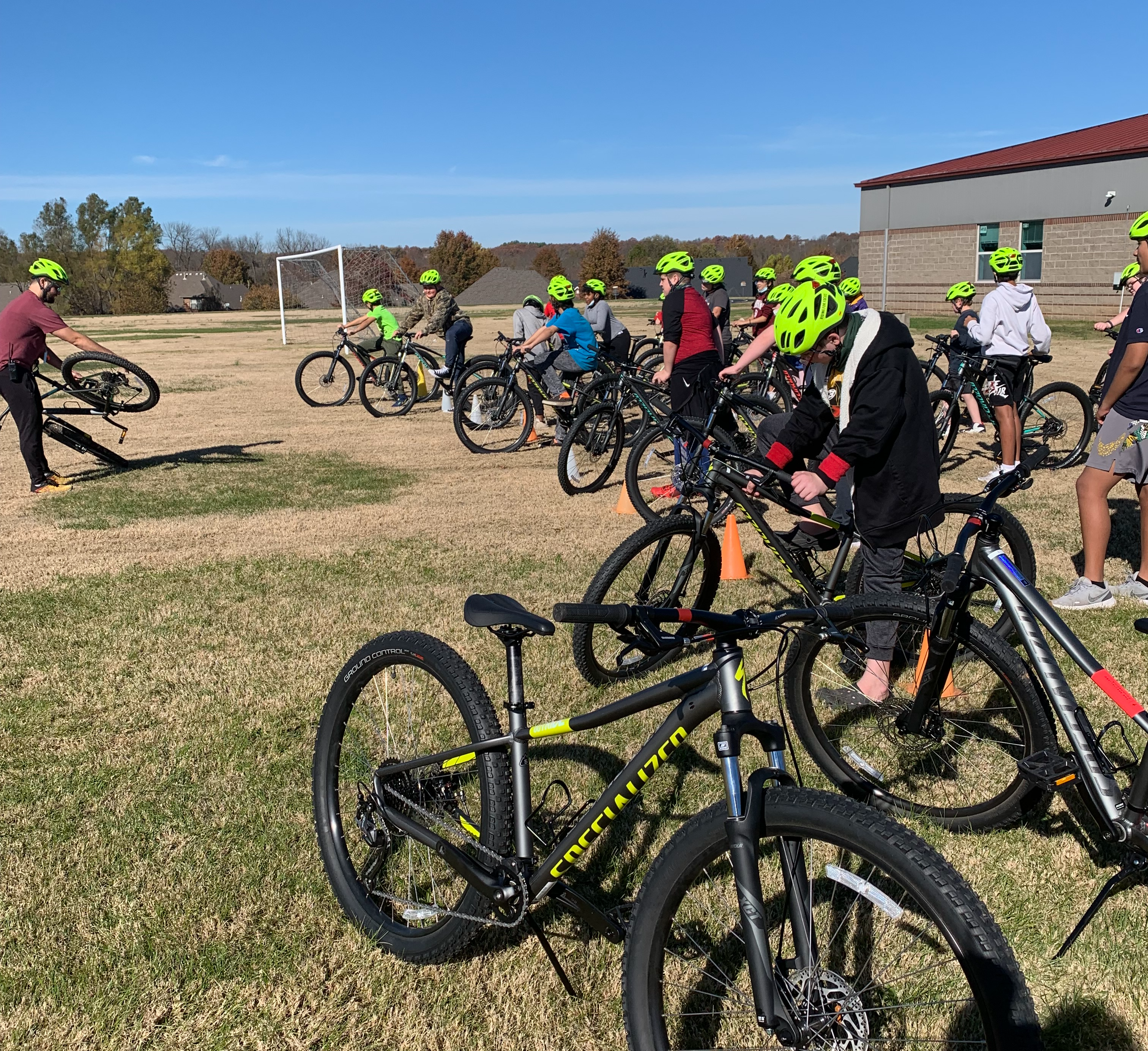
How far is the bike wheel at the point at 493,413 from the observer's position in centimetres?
1216

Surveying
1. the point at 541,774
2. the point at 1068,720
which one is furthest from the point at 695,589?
the point at 1068,720

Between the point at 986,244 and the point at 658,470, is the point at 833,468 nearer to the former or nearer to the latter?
the point at 658,470

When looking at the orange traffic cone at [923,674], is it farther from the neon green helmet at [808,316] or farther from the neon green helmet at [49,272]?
the neon green helmet at [49,272]

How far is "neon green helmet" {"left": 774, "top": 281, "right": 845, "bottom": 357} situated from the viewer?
4.29 meters

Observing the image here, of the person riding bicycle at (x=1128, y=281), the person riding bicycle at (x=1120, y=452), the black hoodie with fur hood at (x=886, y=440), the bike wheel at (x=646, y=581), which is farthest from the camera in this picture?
the person riding bicycle at (x=1128, y=281)

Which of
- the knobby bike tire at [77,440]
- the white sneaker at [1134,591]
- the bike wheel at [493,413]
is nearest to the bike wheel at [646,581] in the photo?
the white sneaker at [1134,591]

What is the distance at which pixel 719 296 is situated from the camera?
1485 cm

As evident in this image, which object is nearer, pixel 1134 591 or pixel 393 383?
pixel 1134 591

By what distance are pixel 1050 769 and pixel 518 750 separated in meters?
1.80

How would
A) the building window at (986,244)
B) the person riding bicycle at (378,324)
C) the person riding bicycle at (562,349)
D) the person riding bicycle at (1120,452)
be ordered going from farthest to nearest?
the building window at (986,244) < the person riding bicycle at (378,324) < the person riding bicycle at (562,349) < the person riding bicycle at (1120,452)

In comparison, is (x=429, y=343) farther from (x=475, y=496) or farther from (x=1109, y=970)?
(x=1109, y=970)

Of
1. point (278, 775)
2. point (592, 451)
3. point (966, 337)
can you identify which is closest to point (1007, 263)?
point (966, 337)

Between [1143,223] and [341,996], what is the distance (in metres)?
5.69

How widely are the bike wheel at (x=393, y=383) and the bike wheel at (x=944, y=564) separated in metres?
11.6
